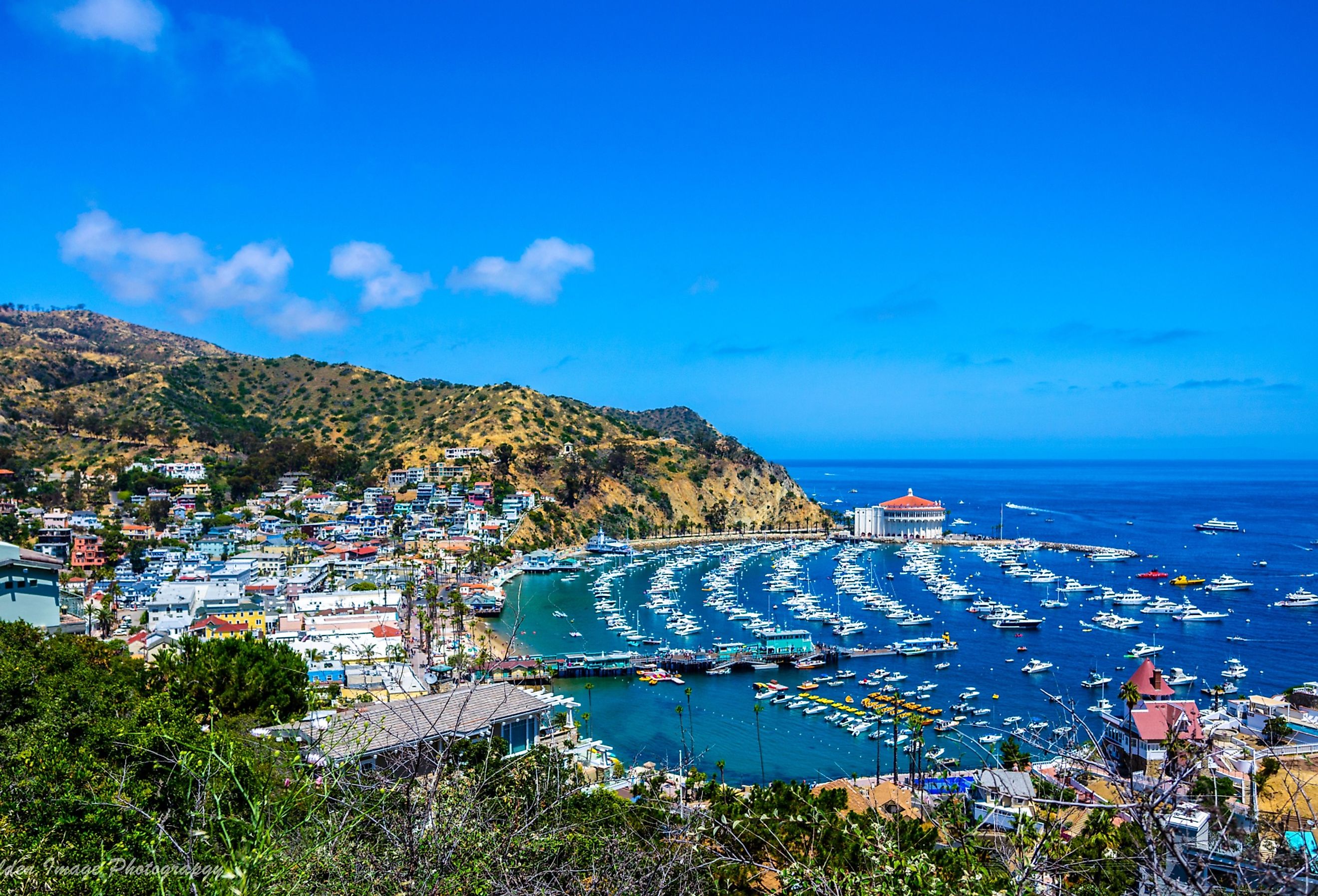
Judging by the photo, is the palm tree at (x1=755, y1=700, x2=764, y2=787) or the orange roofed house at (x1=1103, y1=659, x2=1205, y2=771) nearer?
the orange roofed house at (x1=1103, y1=659, x2=1205, y2=771)

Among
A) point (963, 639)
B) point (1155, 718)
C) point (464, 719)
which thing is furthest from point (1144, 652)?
point (464, 719)

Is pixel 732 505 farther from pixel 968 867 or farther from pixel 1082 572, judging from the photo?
pixel 968 867

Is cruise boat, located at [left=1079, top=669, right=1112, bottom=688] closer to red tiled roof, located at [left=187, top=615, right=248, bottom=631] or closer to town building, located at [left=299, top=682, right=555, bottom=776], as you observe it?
town building, located at [left=299, top=682, right=555, bottom=776]

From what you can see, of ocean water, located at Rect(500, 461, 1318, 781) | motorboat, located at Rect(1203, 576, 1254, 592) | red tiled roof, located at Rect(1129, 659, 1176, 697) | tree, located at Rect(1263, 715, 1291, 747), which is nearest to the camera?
tree, located at Rect(1263, 715, 1291, 747)

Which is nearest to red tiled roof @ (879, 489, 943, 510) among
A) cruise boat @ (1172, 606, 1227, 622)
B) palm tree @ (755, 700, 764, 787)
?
cruise boat @ (1172, 606, 1227, 622)

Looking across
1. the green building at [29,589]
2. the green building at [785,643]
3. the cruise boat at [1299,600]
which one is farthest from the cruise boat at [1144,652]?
the green building at [29,589]

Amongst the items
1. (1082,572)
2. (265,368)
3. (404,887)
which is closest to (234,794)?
(404,887)

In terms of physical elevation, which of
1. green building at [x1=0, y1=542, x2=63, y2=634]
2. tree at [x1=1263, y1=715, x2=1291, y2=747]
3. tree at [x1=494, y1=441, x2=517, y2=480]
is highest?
tree at [x1=494, y1=441, x2=517, y2=480]
